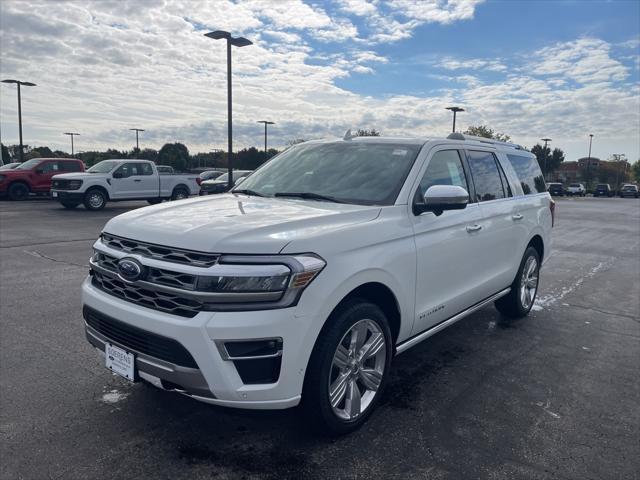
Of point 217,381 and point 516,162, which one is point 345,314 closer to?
point 217,381

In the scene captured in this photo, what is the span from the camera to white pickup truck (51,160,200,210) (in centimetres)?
1748

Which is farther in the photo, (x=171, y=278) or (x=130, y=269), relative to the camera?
(x=130, y=269)

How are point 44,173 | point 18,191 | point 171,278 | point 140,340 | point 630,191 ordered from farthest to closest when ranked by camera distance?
point 630,191, point 44,173, point 18,191, point 140,340, point 171,278

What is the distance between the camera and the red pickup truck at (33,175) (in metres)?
20.9

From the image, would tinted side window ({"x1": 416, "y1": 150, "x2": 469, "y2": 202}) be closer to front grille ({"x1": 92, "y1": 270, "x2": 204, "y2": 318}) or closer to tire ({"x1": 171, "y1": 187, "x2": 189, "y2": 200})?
front grille ({"x1": 92, "y1": 270, "x2": 204, "y2": 318})

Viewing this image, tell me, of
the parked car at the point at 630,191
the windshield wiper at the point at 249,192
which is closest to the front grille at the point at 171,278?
the windshield wiper at the point at 249,192

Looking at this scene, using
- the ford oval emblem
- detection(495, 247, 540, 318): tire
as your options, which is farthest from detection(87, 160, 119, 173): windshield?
the ford oval emblem

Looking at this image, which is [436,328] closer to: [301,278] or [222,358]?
[301,278]

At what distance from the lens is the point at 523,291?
560 cm

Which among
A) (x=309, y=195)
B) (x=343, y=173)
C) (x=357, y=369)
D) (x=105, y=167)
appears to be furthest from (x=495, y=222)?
(x=105, y=167)

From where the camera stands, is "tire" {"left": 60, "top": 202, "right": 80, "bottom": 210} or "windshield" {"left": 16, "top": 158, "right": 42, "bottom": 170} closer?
"tire" {"left": 60, "top": 202, "right": 80, "bottom": 210}

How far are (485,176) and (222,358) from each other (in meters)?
3.21

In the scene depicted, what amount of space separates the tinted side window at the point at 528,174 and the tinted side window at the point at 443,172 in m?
1.33

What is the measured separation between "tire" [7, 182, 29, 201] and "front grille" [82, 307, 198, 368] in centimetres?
2136
